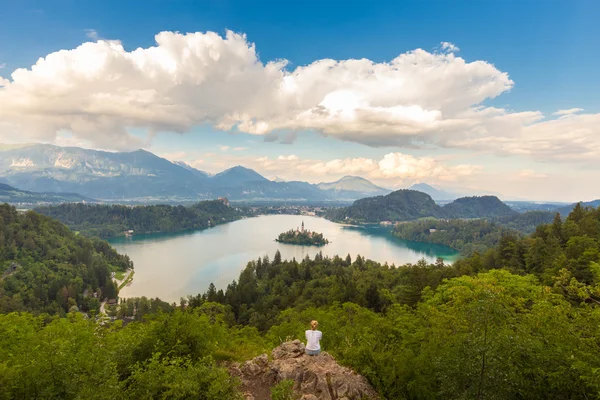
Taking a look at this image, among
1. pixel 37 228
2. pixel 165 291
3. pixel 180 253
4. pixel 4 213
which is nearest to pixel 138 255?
pixel 180 253

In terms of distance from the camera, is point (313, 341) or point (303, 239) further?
point (303, 239)

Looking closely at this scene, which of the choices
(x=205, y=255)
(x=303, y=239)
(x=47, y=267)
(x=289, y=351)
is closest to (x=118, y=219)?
(x=205, y=255)

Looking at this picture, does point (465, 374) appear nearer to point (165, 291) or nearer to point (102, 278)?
point (165, 291)

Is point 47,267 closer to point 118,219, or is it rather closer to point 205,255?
point 205,255

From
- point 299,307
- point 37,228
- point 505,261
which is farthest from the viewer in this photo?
point 37,228

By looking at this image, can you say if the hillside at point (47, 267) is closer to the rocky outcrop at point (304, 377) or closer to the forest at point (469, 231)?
the rocky outcrop at point (304, 377)

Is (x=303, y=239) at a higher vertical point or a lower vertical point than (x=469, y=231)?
lower
